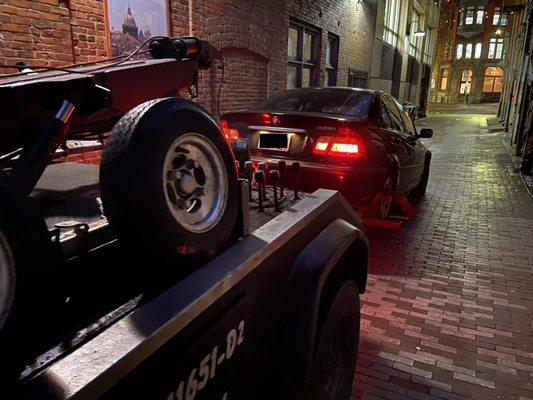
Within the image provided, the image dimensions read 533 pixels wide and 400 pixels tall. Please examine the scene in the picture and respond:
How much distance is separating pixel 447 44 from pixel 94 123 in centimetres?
6775

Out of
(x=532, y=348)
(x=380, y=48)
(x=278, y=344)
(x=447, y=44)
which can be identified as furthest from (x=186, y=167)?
(x=447, y=44)

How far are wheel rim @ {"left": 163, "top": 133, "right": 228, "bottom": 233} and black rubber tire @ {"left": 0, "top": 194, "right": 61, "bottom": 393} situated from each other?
414mm

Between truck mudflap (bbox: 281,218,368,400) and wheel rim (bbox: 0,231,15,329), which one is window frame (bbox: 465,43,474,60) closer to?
truck mudflap (bbox: 281,218,368,400)

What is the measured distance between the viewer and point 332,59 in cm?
1333

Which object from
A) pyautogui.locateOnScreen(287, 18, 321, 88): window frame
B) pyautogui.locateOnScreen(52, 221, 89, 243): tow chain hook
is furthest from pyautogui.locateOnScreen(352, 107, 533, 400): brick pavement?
pyautogui.locateOnScreen(287, 18, 321, 88): window frame

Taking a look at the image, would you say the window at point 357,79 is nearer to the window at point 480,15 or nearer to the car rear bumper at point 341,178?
the car rear bumper at point 341,178

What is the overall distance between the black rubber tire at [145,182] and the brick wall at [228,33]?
3.67 m

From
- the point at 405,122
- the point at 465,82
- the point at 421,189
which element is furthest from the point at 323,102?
the point at 465,82

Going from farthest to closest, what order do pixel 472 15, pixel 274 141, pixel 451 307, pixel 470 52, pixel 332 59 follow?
pixel 470 52 < pixel 472 15 < pixel 332 59 < pixel 274 141 < pixel 451 307

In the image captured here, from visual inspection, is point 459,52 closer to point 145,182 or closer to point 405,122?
point 405,122

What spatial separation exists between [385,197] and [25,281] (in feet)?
16.5

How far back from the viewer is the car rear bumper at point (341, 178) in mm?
4516

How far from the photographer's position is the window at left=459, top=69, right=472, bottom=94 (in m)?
60.9

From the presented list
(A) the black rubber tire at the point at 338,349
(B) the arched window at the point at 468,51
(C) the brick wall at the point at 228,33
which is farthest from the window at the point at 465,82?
(A) the black rubber tire at the point at 338,349
